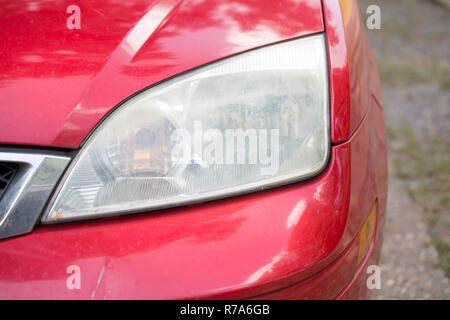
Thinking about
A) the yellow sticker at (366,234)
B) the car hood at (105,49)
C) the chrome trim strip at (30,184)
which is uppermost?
the car hood at (105,49)

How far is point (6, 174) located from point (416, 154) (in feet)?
8.31

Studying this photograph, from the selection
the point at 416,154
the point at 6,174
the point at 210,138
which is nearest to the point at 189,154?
the point at 210,138

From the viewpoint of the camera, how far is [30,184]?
1057 mm

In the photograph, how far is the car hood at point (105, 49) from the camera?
1.06 metres

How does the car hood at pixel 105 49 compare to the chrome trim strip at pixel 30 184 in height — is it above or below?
above

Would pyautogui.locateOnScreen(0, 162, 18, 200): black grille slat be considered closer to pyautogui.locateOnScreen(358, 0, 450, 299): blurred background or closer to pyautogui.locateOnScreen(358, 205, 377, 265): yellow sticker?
pyautogui.locateOnScreen(358, 205, 377, 265): yellow sticker

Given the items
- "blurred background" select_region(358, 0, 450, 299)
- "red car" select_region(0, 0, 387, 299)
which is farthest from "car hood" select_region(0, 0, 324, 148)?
"blurred background" select_region(358, 0, 450, 299)

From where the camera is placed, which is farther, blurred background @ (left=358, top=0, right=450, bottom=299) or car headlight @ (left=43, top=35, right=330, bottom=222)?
blurred background @ (left=358, top=0, right=450, bottom=299)

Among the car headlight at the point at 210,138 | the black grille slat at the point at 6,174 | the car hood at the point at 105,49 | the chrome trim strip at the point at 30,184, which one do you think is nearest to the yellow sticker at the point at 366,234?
the car headlight at the point at 210,138

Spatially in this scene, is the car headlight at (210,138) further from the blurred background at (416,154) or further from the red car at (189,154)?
the blurred background at (416,154)

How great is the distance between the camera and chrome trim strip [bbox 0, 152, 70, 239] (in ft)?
3.45

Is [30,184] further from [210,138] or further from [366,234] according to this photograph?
[366,234]

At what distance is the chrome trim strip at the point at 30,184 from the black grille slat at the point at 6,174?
2 centimetres

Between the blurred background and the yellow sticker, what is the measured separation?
87 cm
